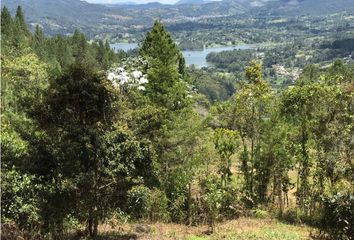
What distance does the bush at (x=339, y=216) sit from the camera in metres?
12.6

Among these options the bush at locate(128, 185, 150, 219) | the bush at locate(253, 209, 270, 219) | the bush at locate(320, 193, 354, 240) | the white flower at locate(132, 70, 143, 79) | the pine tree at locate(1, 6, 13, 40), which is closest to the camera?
the bush at locate(128, 185, 150, 219)

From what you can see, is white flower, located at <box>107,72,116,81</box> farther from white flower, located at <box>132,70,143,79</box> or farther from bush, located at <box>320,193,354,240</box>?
bush, located at <box>320,193,354,240</box>

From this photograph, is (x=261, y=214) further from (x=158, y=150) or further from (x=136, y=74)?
(x=136, y=74)

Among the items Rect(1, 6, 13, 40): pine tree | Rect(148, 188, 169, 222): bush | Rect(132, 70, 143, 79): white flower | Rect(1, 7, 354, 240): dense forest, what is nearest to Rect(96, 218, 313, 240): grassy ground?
Rect(1, 7, 354, 240): dense forest

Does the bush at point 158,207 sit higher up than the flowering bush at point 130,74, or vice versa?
the flowering bush at point 130,74

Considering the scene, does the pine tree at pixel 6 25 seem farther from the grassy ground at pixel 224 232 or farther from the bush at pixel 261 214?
the grassy ground at pixel 224 232

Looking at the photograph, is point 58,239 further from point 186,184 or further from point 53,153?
point 186,184

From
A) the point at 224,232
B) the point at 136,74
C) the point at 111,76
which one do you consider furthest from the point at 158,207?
the point at 136,74

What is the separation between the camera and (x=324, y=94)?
17438 millimetres

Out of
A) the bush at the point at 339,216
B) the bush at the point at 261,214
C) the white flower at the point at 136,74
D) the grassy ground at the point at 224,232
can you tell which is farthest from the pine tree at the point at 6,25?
the bush at the point at 339,216

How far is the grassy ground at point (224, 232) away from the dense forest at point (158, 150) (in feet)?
1.57

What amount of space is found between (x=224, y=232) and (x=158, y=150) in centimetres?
405

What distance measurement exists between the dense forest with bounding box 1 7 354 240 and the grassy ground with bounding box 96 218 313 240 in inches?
18.8

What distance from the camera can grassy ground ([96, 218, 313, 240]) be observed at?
1320cm
